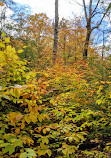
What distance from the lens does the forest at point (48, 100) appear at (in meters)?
1.79

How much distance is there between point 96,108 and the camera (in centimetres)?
347

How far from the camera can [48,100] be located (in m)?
4.55

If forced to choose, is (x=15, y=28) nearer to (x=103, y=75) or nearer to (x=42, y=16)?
(x=103, y=75)

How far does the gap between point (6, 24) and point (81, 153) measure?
7.76 meters

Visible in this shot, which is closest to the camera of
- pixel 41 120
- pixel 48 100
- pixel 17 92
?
pixel 17 92

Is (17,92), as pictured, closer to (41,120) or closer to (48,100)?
(41,120)

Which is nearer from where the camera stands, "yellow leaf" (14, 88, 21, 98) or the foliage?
"yellow leaf" (14, 88, 21, 98)

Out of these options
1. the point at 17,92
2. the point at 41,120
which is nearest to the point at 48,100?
the point at 41,120

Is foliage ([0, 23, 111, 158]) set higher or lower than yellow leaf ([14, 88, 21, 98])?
lower

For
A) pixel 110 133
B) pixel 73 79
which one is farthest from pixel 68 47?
pixel 110 133

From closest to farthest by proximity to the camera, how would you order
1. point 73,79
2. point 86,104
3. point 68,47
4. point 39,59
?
1. point 86,104
2. point 73,79
3. point 39,59
4. point 68,47

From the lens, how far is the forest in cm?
179

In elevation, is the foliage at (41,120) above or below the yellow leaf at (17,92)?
below

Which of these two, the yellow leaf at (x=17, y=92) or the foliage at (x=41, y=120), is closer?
the yellow leaf at (x=17, y=92)
